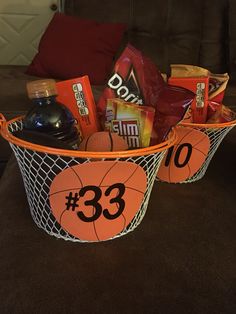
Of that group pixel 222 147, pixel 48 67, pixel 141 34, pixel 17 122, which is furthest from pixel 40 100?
pixel 141 34

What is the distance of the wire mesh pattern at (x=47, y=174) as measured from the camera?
0.38 metres

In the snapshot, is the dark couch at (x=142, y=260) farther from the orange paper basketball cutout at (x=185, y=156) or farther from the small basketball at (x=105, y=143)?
the small basketball at (x=105, y=143)

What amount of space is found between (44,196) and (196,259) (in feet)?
0.65

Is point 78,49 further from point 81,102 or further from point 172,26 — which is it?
point 81,102

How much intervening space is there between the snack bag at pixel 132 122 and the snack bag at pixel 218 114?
0.49ft

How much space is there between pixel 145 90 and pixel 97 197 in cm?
17

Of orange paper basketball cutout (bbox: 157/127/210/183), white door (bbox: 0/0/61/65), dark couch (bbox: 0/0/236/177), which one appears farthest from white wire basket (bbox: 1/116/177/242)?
white door (bbox: 0/0/61/65)

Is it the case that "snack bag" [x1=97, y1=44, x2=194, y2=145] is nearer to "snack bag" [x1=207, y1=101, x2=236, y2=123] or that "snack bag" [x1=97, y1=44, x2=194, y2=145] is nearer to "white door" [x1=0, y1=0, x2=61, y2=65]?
"snack bag" [x1=207, y1=101, x2=236, y2=123]

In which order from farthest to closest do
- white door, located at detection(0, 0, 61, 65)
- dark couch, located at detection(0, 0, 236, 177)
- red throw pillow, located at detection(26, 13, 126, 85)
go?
1. white door, located at detection(0, 0, 61, 65)
2. dark couch, located at detection(0, 0, 236, 177)
3. red throw pillow, located at detection(26, 13, 126, 85)

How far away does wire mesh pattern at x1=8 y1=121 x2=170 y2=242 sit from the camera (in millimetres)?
380

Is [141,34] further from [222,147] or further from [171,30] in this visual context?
[222,147]

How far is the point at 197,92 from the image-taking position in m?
0.55

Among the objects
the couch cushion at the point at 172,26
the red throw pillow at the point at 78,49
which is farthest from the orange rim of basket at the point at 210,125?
the couch cushion at the point at 172,26

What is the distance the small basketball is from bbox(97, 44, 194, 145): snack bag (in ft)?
0.16
